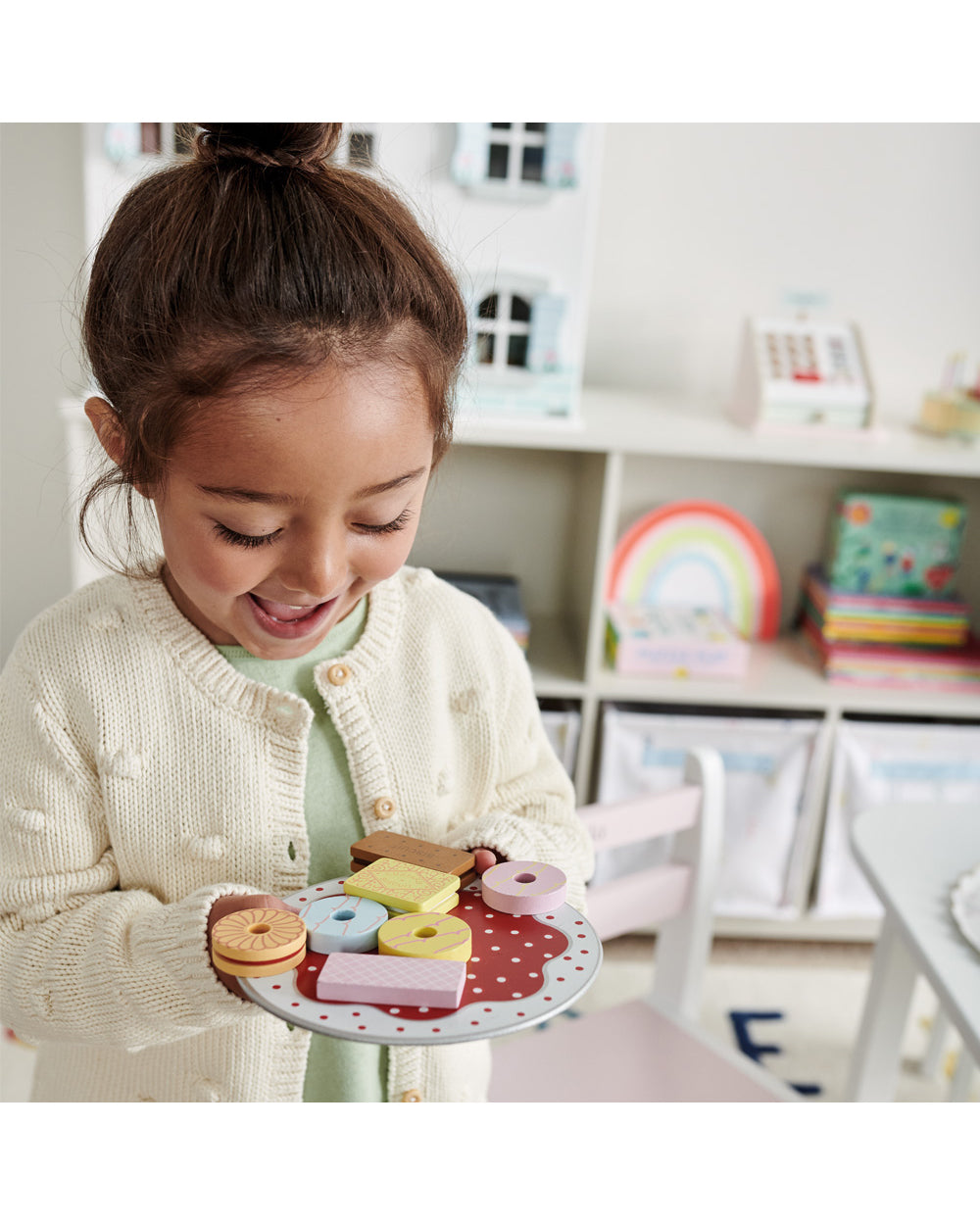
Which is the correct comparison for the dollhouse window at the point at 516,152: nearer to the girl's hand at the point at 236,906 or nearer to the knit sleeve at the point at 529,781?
the knit sleeve at the point at 529,781

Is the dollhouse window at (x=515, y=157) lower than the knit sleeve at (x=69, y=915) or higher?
higher

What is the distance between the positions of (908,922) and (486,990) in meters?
0.61

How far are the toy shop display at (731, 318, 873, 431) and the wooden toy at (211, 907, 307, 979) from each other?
1.32 m

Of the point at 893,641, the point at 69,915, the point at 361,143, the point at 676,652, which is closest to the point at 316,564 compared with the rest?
the point at 69,915

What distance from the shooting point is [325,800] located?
0.74m

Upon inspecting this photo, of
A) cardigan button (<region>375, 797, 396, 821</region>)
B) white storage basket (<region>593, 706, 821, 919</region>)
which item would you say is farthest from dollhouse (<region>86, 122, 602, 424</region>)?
cardigan button (<region>375, 797, 396, 821</region>)

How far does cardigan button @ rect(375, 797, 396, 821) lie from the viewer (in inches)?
28.9

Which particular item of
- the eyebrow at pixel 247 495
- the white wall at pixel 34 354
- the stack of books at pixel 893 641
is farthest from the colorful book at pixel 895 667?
the eyebrow at pixel 247 495

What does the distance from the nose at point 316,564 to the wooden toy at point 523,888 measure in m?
0.20

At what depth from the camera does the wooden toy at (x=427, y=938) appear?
1.91 feet

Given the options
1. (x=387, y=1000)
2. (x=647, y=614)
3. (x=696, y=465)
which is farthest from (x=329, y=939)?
(x=696, y=465)

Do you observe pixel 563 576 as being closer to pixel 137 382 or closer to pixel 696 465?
pixel 696 465

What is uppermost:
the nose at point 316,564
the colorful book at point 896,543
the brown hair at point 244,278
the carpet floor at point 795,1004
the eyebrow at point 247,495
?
the brown hair at point 244,278

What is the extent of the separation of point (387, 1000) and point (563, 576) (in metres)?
1.48
